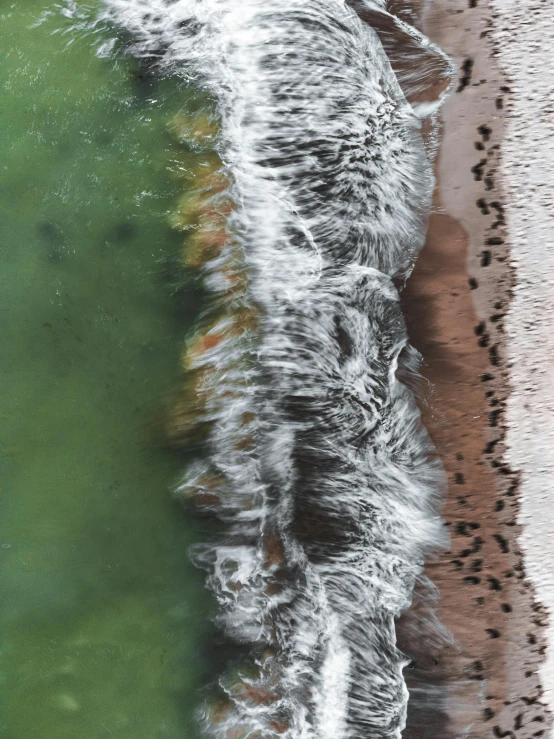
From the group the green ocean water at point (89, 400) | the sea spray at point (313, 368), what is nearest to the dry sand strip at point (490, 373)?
the sea spray at point (313, 368)

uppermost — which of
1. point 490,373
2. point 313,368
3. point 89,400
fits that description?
point 89,400

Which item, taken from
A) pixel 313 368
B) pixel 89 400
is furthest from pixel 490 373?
pixel 89 400

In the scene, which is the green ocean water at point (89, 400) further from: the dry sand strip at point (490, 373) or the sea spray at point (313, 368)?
the dry sand strip at point (490, 373)

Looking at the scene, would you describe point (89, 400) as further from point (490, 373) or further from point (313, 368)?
point (490, 373)

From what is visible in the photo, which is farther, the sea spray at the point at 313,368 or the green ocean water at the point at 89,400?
the sea spray at the point at 313,368

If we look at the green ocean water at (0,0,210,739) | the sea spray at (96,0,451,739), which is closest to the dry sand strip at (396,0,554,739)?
the sea spray at (96,0,451,739)
